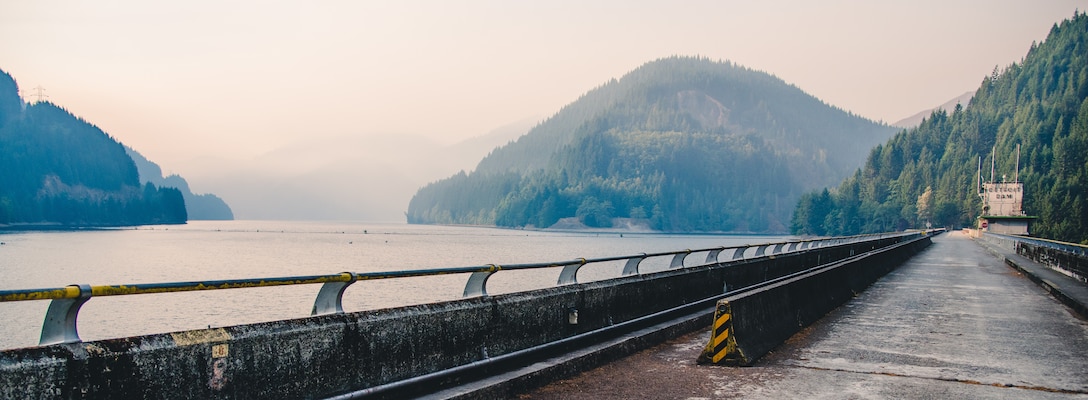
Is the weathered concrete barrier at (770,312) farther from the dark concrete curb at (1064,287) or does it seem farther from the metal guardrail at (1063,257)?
the metal guardrail at (1063,257)

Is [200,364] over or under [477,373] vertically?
over

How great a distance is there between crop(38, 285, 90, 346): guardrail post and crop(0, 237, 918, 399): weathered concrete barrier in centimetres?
9

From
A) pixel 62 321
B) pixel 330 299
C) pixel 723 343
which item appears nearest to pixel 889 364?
pixel 723 343

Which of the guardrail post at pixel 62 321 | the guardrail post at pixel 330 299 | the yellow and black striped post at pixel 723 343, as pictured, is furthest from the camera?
the yellow and black striped post at pixel 723 343

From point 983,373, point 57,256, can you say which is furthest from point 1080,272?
point 57,256

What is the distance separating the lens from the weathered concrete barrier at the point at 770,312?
1065 cm

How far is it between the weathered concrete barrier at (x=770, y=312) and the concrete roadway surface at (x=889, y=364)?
8.8 inches

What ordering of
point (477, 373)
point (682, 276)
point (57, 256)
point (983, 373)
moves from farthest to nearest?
point (57, 256)
point (682, 276)
point (983, 373)
point (477, 373)

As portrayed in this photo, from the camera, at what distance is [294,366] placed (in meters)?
6.69

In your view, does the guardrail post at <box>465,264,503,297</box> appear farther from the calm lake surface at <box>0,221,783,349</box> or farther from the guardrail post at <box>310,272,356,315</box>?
the calm lake surface at <box>0,221,783,349</box>

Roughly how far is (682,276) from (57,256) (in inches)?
4129

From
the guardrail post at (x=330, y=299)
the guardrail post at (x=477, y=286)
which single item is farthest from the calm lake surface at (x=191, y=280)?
the guardrail post at (x=477, y=286)

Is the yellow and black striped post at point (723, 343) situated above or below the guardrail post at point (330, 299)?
below

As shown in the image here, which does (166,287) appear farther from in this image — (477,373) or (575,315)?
(575,315)
